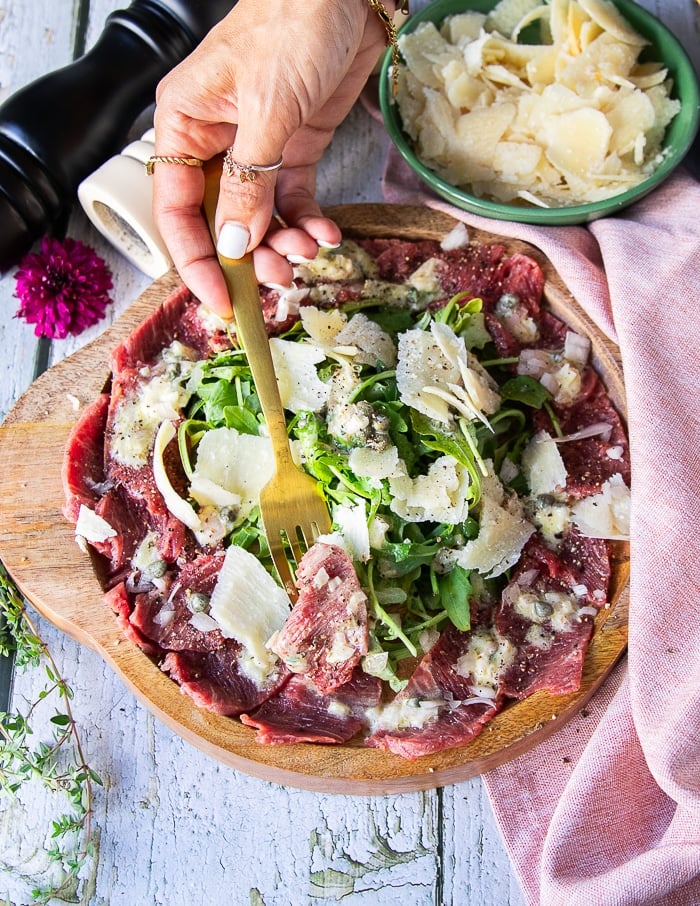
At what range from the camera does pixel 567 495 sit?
2826mm

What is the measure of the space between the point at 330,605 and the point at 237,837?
2.69 ft

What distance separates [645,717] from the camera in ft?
8.34

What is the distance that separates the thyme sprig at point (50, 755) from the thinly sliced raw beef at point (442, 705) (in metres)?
0.93

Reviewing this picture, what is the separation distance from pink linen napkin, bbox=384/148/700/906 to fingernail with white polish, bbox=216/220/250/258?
3.69 ft

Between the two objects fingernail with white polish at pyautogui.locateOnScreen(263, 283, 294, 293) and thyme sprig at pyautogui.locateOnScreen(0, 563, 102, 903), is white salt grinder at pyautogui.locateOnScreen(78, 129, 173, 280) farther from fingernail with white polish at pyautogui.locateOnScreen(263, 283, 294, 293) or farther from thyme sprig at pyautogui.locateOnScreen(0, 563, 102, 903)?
thyme sprig at pyautogui.locateOnScreen(0, 563, 102, 903)

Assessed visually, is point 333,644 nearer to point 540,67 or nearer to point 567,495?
point 567,495

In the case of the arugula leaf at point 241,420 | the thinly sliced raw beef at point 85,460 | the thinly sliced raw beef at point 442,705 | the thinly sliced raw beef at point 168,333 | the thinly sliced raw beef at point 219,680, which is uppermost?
the thinly sliced raw beef at point 168,333

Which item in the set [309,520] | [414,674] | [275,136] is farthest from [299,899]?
[275,136]

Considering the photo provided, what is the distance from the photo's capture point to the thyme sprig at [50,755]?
2.74 m

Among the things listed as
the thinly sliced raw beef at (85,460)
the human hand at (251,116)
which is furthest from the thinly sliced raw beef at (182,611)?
the human hand at (251,116)

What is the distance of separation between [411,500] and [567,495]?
0.51 m

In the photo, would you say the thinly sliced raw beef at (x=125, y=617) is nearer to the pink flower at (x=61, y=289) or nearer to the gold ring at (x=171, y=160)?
the pink flower at (x=61, y=289)

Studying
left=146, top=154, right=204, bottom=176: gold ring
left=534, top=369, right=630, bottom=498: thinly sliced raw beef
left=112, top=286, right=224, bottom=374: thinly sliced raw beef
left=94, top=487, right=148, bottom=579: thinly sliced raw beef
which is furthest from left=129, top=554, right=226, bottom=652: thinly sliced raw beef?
left=146, top=154, right=204, bottom=176: gold ring

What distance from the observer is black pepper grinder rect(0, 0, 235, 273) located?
3342 mm
